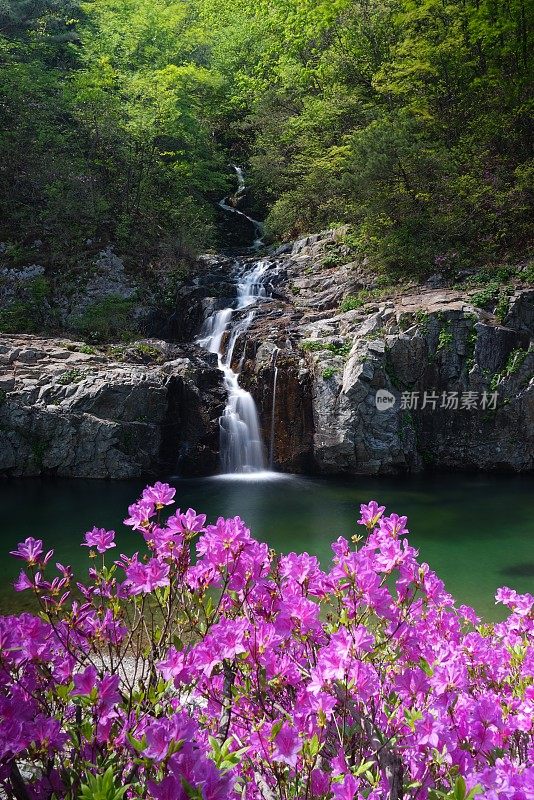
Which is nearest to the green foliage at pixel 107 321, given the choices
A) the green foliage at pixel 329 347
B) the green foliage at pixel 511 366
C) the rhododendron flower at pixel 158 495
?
the green foliage at pixel 329 347

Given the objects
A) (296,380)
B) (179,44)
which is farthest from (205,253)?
(179,44)

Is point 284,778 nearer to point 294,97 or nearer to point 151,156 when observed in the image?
point 151,156

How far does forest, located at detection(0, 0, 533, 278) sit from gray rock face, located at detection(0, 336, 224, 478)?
25.1 feet

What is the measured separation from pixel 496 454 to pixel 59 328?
1401 cm

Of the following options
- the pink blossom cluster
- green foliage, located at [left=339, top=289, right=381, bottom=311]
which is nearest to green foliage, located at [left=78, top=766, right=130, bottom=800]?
the pink blossom cluster

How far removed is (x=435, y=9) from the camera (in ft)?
59.8

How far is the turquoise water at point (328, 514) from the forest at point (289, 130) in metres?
7.37

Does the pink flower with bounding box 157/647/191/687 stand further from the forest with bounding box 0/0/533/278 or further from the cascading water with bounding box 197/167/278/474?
the forest with bounding box 0/0/533/278

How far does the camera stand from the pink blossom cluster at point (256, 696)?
1.23 meters

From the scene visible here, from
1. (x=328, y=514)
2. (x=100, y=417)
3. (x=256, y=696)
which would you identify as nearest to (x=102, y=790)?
(x=256, y=696)

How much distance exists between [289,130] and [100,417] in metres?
16.4

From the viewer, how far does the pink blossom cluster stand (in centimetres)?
123

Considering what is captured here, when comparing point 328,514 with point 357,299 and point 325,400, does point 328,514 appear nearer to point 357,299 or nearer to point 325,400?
point 325,400

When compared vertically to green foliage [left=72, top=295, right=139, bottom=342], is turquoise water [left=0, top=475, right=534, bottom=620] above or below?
below
